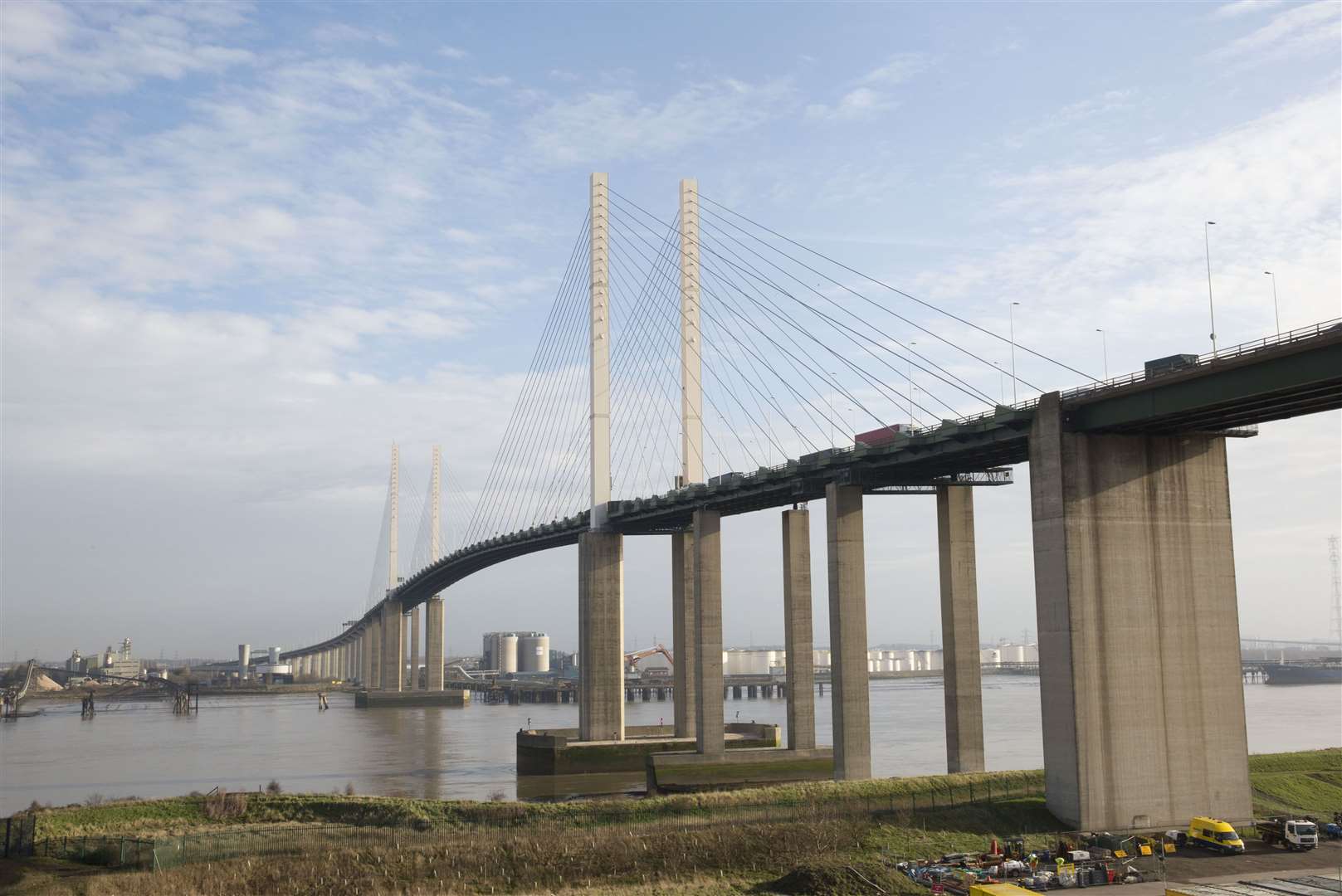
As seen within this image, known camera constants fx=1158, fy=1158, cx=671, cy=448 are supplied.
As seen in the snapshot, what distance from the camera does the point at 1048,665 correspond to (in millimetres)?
38344

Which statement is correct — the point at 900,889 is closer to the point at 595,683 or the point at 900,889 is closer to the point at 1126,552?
the point at 1126,552

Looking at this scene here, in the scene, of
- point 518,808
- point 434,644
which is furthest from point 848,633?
point 434,644

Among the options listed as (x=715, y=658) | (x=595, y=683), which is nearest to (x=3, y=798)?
(x=595, y=683)

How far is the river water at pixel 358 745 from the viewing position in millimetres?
61906

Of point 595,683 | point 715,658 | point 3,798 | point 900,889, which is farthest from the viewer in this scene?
point 595,683

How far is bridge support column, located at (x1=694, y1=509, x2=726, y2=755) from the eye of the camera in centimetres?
Result: 6194

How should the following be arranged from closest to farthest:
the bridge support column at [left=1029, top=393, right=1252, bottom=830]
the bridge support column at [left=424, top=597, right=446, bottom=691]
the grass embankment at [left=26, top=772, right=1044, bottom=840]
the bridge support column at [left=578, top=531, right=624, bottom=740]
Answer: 1. the bridge support column at [left=1029, top=393, right=1252, bottom=830]
2. the grass embankment at [left=26, top=772, right=1044, bottom=840]
3. the bridge support column at [left=578, top=531, right=624, bottom=740]
4. the bridge support column at [left=424, top=597, right=446, bottom=691]

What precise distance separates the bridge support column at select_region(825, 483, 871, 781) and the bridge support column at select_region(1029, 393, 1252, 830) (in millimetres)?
13078

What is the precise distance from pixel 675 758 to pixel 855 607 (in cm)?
1422

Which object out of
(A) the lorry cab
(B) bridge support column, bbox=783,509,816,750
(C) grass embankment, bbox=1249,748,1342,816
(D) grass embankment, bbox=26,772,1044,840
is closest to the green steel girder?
(A) the lorry cab

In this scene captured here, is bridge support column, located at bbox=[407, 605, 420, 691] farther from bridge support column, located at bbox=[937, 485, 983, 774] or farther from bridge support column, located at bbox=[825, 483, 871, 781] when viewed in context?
bridge support column, located at bbox=[937, 485, 983, 774]

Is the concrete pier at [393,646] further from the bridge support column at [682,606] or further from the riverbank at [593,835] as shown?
the riverbank at [593,835]

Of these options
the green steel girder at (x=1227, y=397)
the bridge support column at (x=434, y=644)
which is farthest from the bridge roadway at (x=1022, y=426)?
the bridge support column at (x=434, y=644)

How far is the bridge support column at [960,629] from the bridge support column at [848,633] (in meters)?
3.68
